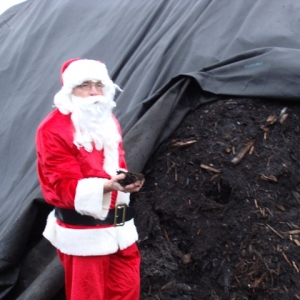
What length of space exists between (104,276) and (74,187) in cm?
49

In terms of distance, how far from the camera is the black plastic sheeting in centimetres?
319

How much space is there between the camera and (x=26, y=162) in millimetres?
3867

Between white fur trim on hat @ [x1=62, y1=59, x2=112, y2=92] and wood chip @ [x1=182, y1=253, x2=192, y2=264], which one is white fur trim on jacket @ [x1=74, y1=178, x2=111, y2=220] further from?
wood chip @ [x1=182, y1=253, x2=192, y2=264]

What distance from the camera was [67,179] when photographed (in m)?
2.29

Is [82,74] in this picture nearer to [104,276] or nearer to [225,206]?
[104,276]

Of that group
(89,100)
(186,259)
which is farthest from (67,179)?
(186,259)

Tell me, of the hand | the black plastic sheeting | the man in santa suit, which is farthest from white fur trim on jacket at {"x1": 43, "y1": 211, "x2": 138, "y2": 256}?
the black plastic sheeting

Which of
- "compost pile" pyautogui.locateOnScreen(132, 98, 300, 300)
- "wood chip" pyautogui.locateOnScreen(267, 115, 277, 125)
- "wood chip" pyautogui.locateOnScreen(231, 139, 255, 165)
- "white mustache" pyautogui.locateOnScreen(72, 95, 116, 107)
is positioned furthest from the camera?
"wood chip" pyautogui.locateOnScreen(267, 115, 277, 125)

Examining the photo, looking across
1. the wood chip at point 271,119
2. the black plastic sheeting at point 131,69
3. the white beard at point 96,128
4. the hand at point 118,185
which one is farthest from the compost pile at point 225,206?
the hand at point 118,185

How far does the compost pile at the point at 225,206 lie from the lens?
2906 mm

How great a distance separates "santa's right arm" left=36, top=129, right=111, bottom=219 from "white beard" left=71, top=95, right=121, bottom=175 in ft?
0.30

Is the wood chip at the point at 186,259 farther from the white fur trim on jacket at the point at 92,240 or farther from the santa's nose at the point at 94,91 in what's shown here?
the santa's nose at the point at 94,91

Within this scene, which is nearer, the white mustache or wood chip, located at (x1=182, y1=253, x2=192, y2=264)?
the white mustache

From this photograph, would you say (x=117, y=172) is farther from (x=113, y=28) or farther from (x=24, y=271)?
(x=113, y=28)
